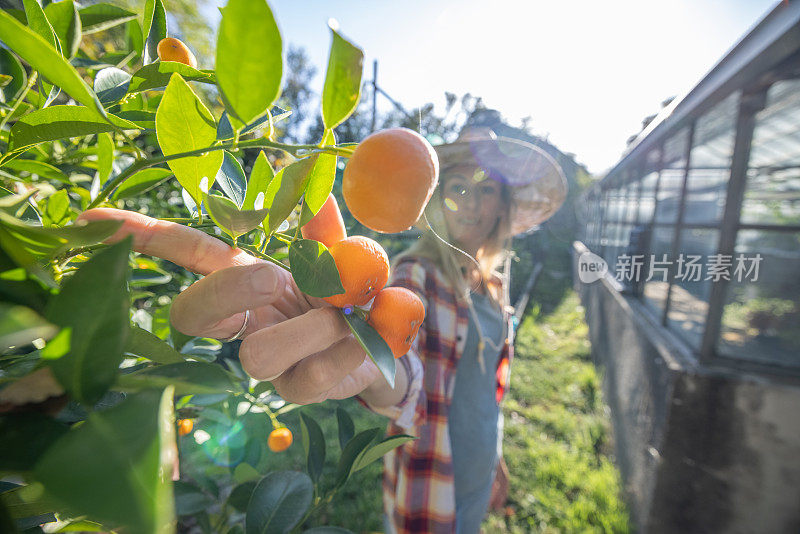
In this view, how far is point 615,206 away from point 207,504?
6602 millimetres

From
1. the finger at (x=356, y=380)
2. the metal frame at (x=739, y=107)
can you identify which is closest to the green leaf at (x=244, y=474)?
the finger at (x=356, y=380)

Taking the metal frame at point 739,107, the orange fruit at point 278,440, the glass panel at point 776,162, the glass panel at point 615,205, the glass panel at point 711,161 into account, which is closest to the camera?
the orange fruit at point 278,440

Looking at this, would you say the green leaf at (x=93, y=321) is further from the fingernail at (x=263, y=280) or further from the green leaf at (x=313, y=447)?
the green leaf at (x=313, y=447)

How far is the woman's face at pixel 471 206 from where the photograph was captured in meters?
1.22

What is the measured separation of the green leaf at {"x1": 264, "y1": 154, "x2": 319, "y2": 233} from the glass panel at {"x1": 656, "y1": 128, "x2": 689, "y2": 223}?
3.23m

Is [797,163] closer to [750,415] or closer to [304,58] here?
[750,415]

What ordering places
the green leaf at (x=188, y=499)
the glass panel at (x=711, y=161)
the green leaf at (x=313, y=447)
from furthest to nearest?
the glass panel at (x=711, y=161) → the green leaf at (x=313, y=447) → the green leaf at (x=188, y=499)

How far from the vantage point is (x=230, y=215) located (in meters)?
0.25

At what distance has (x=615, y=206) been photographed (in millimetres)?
5898

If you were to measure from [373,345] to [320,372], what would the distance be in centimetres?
9

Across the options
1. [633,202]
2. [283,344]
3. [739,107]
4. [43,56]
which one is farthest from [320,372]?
[633,202]

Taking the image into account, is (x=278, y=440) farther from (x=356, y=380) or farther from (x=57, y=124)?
(x=57, y=124)

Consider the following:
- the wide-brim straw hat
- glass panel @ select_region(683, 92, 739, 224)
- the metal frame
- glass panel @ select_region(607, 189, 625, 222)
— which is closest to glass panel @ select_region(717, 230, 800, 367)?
the metal frame

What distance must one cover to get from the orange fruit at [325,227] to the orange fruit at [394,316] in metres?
0.08
